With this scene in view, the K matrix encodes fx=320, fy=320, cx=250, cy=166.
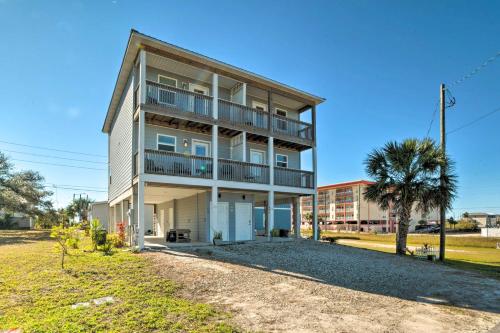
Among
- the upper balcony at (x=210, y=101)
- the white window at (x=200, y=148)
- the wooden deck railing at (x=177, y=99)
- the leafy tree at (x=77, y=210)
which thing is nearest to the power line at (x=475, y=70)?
the upper balcony at (x=210, y=101)

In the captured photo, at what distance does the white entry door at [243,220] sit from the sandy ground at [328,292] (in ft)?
14.6

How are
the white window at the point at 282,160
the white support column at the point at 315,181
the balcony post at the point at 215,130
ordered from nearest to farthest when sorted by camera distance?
the balcony post at the point at 215,130 < the white support column at the point at 315,181 < the white window at the point at 282,160

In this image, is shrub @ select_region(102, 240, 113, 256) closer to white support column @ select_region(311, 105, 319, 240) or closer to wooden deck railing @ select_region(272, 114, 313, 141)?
wooden deck railing @ select_region(272, 114, 313, 141)

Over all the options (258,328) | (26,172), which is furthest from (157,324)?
(26,172)

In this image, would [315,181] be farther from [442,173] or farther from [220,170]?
[442,173]

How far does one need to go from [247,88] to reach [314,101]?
199 inches

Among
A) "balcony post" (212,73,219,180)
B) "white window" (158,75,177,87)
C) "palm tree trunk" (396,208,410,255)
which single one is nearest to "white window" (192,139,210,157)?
"balcony post" (212,73,219,180)

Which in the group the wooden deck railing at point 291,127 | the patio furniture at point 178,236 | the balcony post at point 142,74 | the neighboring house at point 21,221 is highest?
the balcony post at point 142,74

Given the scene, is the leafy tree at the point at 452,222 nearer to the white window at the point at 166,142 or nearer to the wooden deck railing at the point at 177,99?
the wooden deck railing at the point at 177,99

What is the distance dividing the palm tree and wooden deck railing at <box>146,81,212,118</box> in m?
11.0

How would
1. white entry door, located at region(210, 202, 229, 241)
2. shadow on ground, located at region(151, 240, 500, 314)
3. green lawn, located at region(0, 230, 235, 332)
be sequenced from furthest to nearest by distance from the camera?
1. white entry door, located at region(210, 202, 229, 241)
2. shadow on ground, located at region(151, 240, 500, 314)
3. green lawn, located at region(0, 230, 235, 332)

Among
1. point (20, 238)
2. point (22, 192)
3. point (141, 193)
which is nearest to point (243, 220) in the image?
point (141, 193)

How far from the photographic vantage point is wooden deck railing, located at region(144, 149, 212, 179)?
15000mm

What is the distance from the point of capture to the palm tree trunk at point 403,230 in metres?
18.4
